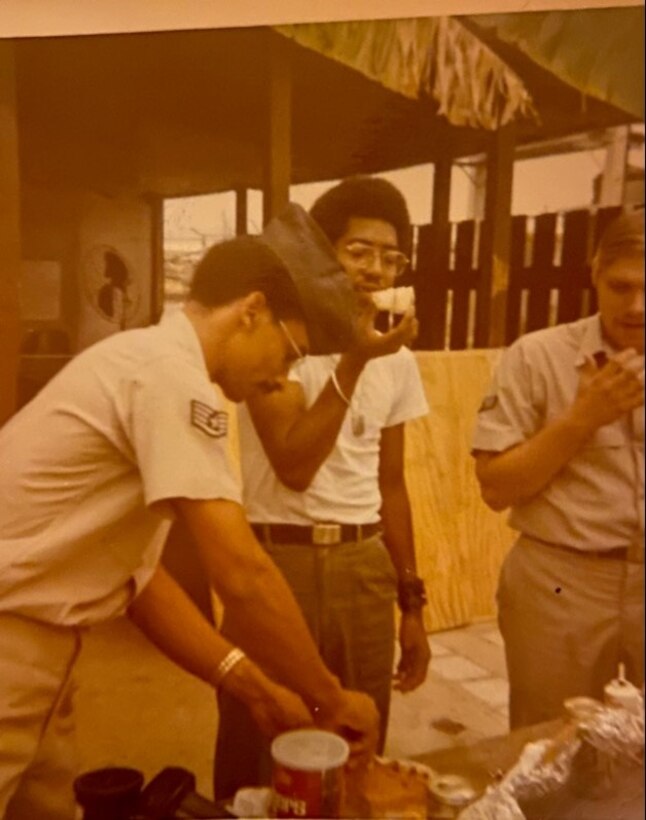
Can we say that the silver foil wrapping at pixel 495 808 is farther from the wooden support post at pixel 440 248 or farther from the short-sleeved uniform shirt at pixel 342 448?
the wooden support post at pixel 440 248

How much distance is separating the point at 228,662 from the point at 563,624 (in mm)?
459

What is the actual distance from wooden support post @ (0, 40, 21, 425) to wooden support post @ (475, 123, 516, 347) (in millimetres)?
666

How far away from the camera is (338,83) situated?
115cm

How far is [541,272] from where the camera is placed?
3.65 ft

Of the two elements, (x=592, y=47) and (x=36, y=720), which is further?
(x=36, y=720)

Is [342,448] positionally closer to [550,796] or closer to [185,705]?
[185,705]

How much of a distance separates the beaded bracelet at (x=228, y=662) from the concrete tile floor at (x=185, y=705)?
4cm

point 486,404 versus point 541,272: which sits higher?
point 541,272

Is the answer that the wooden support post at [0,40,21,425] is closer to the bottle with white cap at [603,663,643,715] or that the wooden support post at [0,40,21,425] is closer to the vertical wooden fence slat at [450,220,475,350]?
the vertical wooden fence slat at [450,220,475,350]

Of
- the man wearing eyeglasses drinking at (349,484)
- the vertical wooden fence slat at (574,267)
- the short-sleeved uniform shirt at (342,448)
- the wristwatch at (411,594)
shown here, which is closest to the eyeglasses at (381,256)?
the man wearing eyeglasses drinking at (349,484)

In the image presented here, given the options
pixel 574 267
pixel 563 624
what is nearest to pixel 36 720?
pixel 563 624

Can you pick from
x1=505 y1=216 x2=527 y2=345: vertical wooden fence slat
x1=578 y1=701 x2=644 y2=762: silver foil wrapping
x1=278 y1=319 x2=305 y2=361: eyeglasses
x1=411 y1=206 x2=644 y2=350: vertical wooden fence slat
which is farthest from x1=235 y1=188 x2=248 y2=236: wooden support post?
x1=578 y1=701 x2=644 y2=762: silver foil wrapping

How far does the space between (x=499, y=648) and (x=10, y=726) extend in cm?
70

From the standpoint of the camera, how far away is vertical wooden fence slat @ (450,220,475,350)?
1.13m
